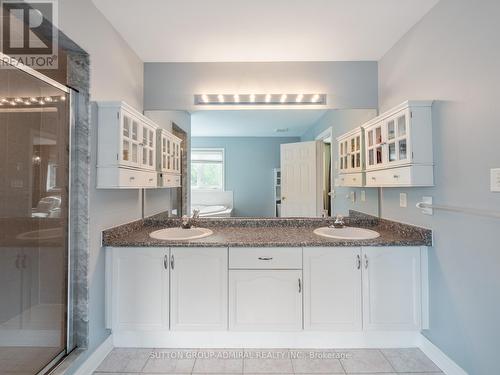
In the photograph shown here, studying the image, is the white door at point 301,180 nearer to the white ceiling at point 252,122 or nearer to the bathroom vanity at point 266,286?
the white ceiling at point 252,122

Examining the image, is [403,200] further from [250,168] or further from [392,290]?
[250,168]

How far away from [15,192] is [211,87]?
1.69 meters

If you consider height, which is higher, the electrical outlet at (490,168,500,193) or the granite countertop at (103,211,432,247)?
the electrical outlet at (490,168,500,193)

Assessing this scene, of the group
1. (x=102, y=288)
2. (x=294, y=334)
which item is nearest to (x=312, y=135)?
(x=294, y=334)

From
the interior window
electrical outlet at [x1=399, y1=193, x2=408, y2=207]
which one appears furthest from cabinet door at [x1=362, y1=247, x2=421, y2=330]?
the interior window

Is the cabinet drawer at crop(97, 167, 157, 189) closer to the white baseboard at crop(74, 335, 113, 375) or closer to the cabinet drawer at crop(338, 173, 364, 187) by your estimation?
the white baseboard at crop(74, 335, 113, 375)

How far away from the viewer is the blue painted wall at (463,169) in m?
1.38

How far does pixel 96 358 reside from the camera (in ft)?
5.79

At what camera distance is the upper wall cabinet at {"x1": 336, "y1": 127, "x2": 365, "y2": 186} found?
2.27 meters

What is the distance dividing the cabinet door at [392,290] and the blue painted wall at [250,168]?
0.99 meters

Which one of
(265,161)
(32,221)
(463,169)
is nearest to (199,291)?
(32,221)

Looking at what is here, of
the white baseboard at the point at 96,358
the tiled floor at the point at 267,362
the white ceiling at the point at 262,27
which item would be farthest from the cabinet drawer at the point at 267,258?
the white ceiling at the point at 262,27

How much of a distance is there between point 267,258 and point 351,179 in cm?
111

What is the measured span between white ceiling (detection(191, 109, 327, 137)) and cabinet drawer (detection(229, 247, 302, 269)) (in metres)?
1.16
